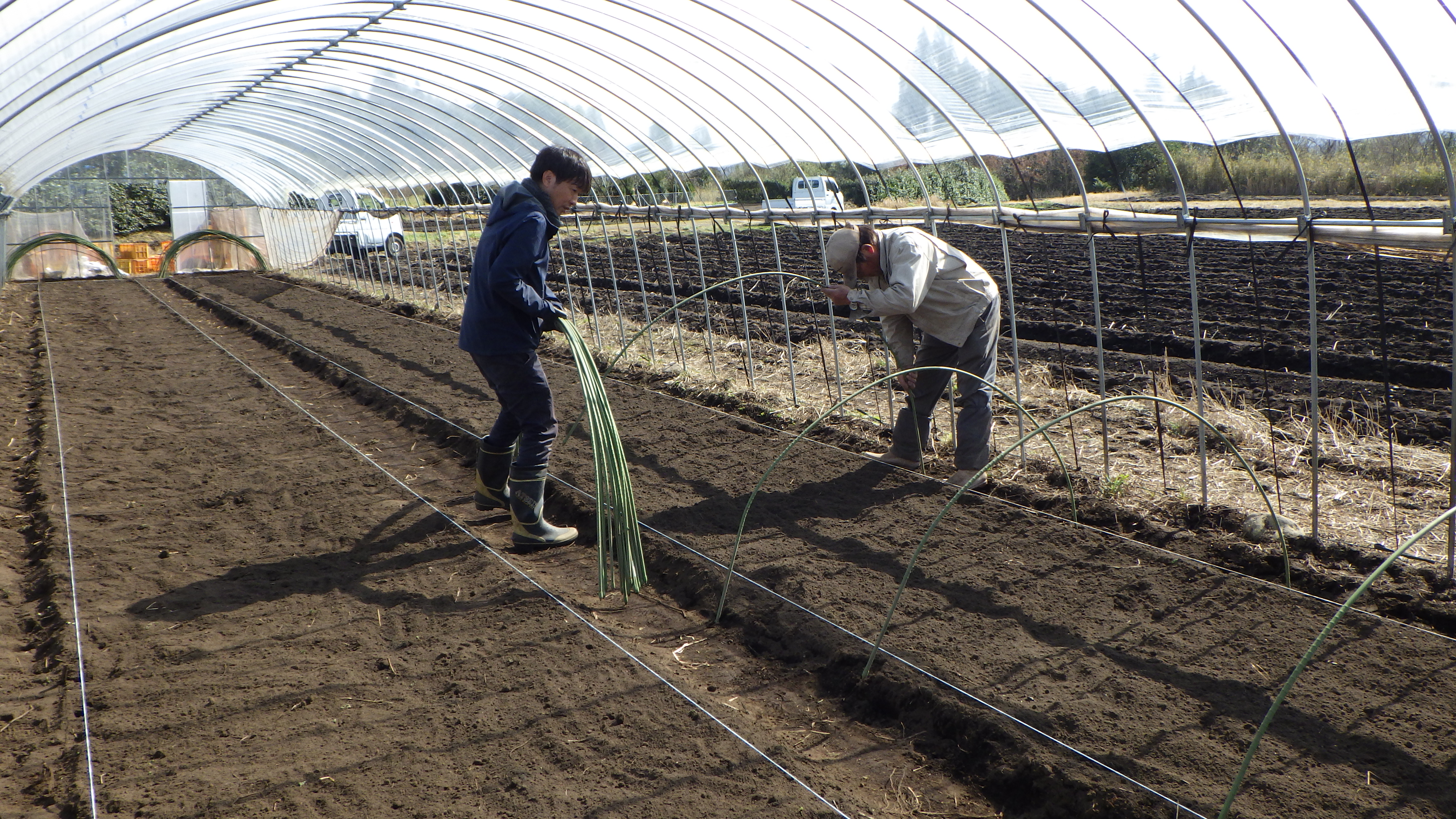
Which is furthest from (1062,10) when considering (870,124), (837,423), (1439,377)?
(1439,377)

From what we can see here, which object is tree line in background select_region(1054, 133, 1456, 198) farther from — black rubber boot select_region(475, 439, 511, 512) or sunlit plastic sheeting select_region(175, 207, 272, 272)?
sunlit plastic sheeting select_region(175, 207, 272, 272)

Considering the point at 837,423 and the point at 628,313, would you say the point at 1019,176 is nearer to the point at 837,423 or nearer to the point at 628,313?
the point at 837,423

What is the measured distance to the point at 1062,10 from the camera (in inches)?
195

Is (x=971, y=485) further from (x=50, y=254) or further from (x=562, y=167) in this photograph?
(x=50, y=254)

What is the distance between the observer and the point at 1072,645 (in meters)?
3.15

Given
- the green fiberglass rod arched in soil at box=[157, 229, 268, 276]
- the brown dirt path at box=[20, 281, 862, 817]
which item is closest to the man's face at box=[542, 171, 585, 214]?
the brown dirt path at box=[20, 281, 862, 817]

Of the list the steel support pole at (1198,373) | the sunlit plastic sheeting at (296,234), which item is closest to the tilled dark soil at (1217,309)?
the steel support pole at (1198,373)

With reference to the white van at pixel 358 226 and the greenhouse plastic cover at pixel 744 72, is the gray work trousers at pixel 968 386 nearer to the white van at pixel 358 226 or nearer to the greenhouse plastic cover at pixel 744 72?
the greenhouse plastic cover at pixel 744 72

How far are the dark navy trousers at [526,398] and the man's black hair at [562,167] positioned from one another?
75 centimetres

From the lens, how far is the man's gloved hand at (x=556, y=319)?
12.8ft

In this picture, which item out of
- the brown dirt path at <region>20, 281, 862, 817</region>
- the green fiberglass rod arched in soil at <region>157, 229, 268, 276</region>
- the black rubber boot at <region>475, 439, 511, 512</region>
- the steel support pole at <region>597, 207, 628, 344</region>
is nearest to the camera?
the brown dirt path at <region>20, 281, 862, 817</region>

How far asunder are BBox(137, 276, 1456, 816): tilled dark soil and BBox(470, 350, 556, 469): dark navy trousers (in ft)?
2.35

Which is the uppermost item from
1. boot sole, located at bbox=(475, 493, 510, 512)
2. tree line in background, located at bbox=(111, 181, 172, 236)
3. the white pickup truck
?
tree line in background, located at bbox=(111, 181, 172, 236)

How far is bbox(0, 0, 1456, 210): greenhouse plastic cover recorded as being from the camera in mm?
4242
